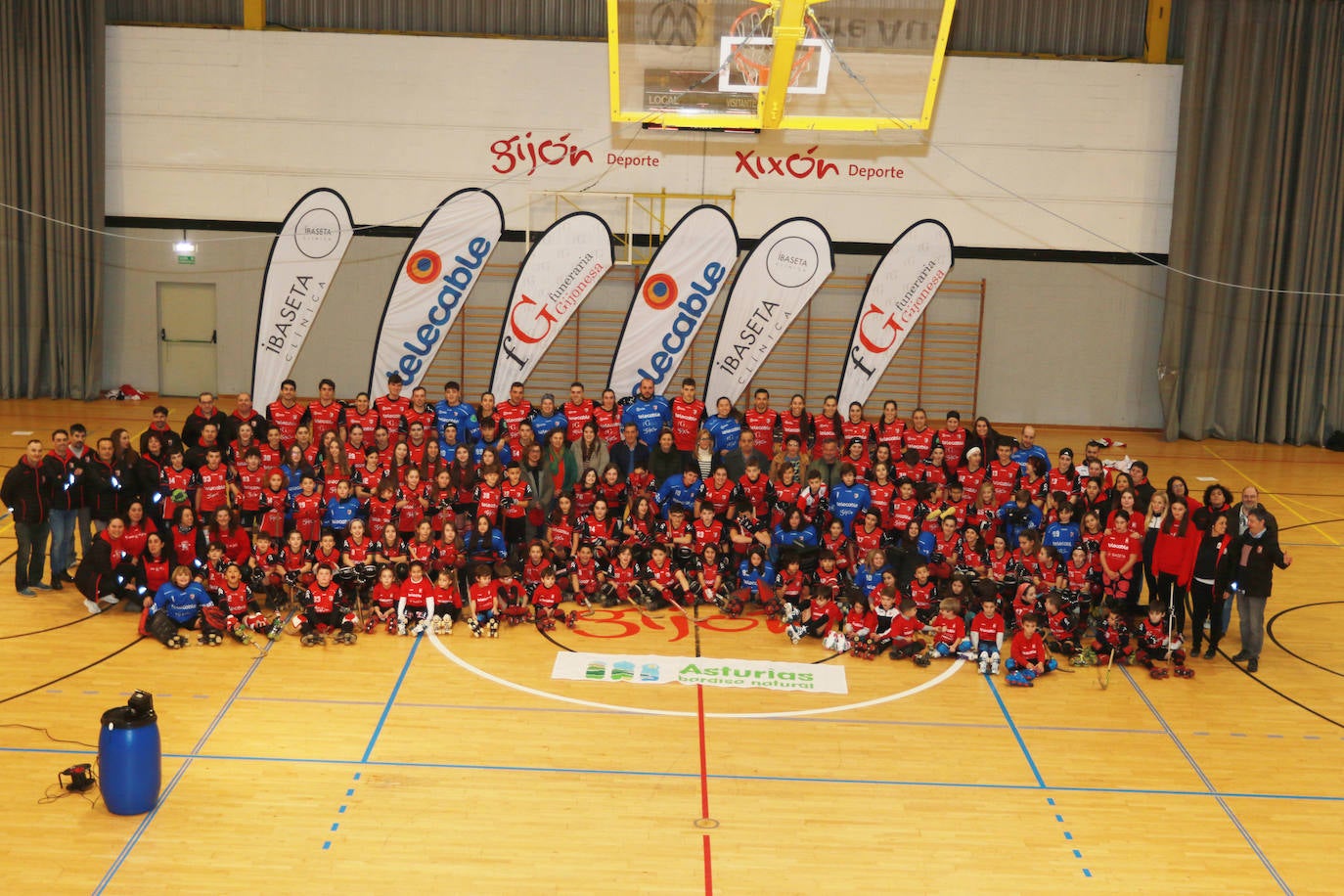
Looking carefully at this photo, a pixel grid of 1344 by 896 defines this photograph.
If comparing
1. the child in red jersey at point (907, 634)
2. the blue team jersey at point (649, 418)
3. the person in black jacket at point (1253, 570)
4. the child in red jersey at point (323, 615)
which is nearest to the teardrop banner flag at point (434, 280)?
the blue team jersey at point (649, 418)

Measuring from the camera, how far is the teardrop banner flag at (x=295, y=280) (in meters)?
19.2

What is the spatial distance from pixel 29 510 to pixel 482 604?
4620 mm

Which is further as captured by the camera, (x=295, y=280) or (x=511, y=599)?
(x=295, y=280)

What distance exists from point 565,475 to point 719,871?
6535mm

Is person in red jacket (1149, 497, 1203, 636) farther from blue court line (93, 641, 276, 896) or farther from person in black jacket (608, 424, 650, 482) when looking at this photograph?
blue court line (93, 641, 276, 896)

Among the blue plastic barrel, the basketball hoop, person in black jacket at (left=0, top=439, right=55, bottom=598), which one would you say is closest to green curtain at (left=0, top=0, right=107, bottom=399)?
person in black jacket at (left=0, top=439, right=55, bottom=598)

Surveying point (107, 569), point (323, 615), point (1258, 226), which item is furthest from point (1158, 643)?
point (1258, 226)

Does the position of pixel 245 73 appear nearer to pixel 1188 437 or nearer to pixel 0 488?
pixel 0 488

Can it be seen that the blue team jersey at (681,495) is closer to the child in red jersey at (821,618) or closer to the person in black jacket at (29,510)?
the child in red jersey at (821,618)

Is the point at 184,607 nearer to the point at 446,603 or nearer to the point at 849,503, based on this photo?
the point at 446,603

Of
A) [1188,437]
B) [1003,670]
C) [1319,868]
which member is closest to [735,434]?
[1003,670]

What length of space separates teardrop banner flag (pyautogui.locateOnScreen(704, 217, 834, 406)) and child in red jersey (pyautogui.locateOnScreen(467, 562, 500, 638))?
803 centimetres

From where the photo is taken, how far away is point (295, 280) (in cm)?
1948

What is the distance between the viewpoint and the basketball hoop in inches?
454
